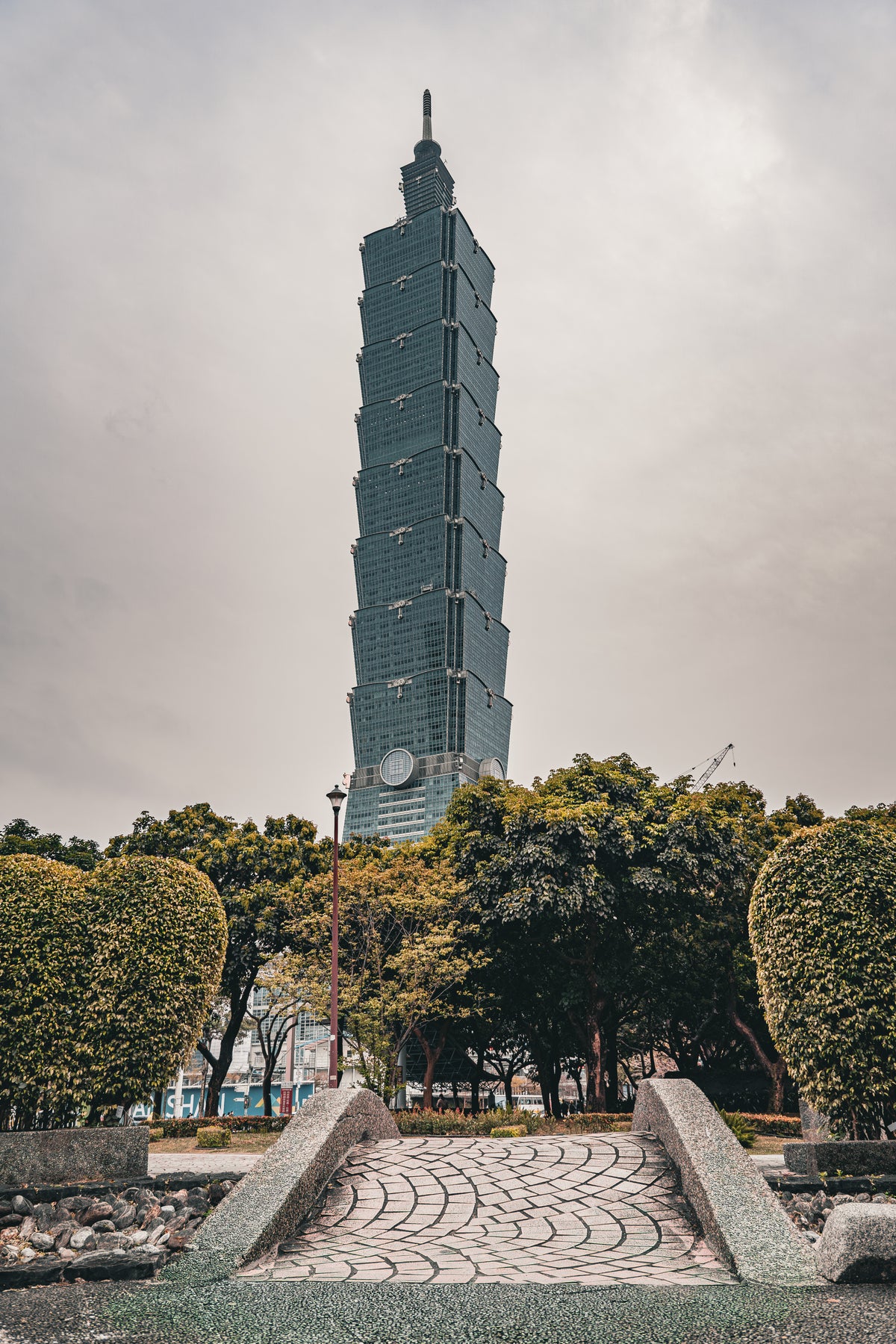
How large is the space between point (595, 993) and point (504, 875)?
5.34 m

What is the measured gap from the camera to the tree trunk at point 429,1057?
3139 centimetres

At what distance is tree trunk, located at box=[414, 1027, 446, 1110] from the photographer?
3139cm

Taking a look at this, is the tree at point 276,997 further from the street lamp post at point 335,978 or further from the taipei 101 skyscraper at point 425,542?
the taipei 101 skyscraper at point 425,542

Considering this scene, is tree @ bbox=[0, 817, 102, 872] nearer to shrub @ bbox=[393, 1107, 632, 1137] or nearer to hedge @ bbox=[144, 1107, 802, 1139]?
hedge @ bbox=[144, 1107, 802, 1139]

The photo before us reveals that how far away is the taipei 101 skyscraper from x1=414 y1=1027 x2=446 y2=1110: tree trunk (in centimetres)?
10428

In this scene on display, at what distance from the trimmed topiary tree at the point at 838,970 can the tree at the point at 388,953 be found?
16.2 m

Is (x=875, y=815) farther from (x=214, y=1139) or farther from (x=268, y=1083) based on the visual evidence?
(x=268, y=1083)

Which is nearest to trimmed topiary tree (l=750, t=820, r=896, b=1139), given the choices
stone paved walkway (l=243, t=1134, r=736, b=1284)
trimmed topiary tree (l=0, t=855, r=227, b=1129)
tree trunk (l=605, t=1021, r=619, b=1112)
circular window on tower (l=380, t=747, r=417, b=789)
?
stone paved walkway (l=243, t=1134, r=736, b=1284)

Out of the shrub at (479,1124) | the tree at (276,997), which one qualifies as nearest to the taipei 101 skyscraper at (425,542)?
the tree at (276,997)

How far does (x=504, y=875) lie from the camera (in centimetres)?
2798

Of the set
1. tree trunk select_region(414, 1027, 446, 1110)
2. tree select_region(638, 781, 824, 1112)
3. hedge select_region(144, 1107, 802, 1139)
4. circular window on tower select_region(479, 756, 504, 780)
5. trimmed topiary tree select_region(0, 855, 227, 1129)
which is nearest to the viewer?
trimmed topiary tree select_region(0, 855, 227, 1129)

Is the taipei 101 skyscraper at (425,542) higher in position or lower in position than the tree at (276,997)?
higher

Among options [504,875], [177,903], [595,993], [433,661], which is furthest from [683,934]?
[433,661]

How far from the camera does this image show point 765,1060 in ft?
99.3
